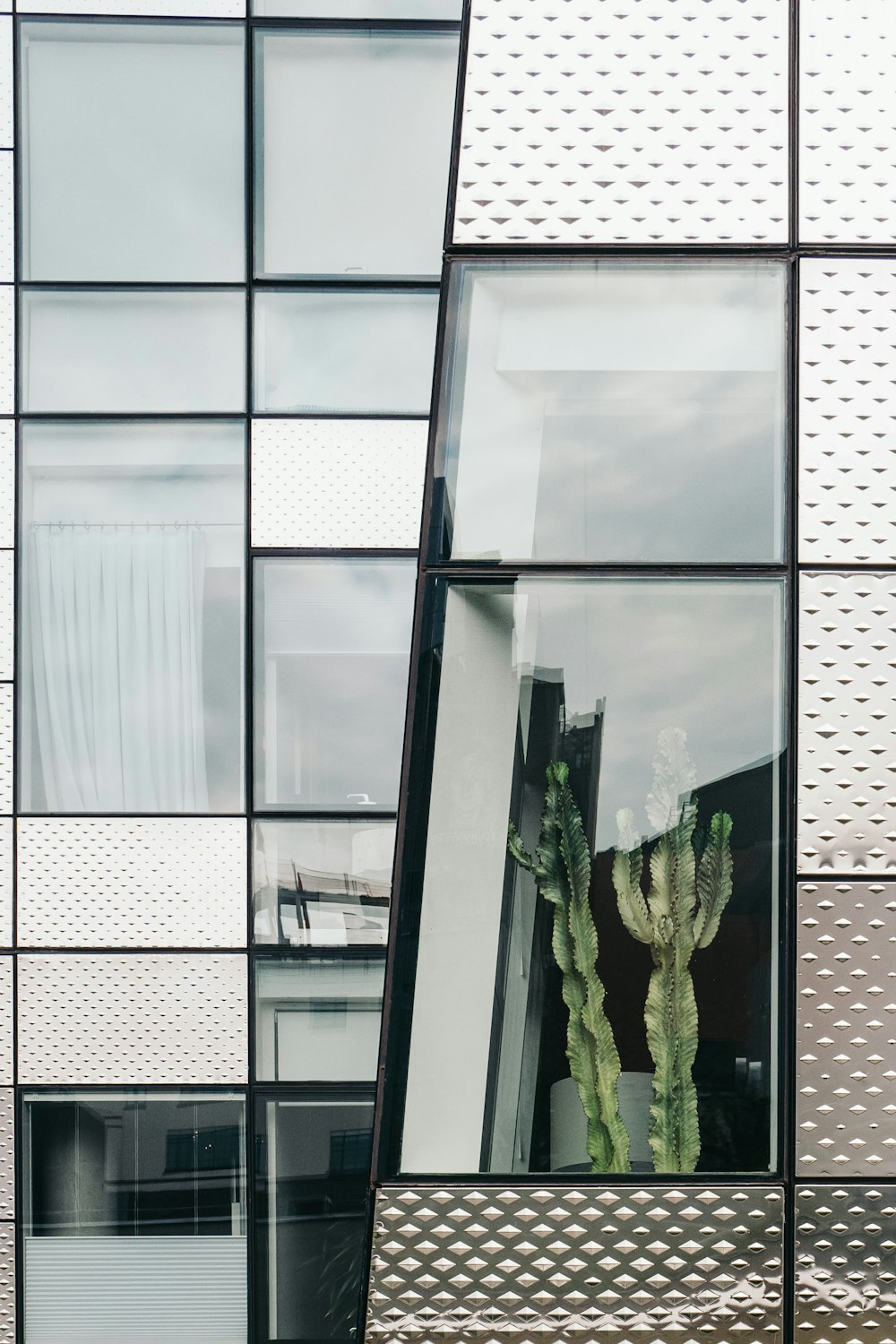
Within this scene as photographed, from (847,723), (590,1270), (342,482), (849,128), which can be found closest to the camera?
(590,1270)

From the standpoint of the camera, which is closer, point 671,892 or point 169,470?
point 671,892

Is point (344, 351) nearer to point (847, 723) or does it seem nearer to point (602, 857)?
point (602, 857)

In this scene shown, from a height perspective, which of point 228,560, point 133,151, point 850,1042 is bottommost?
point 850,1042

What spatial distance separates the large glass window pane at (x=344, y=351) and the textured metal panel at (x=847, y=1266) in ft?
14.3

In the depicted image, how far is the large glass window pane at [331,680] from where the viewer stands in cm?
587

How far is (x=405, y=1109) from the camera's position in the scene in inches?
142

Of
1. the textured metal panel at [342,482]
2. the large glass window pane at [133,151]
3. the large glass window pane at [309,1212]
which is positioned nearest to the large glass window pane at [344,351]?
the textured metal panel at [342,482]

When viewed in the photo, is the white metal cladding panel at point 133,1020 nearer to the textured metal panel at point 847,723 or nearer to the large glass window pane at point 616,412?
the large glass window pane at point 616,412

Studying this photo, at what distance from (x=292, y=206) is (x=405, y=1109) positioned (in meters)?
4.92

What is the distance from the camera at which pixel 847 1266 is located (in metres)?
3.52

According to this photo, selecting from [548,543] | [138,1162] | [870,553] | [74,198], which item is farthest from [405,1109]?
[74,198]

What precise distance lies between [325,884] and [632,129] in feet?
13.2

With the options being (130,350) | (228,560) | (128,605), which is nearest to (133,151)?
(130,350)

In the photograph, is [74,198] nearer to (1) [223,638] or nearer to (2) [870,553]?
(1) [223,638]
